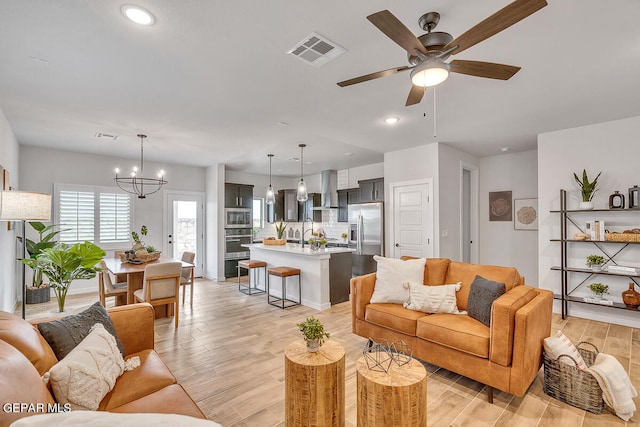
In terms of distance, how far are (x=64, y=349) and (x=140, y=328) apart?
53cm

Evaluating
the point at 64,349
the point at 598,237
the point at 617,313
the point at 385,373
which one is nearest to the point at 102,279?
the point at 64,349

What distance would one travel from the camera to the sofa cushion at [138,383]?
155 centimetres

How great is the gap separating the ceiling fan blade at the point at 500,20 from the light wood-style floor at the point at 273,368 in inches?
97.1

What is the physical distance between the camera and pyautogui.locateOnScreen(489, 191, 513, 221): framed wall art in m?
5.86

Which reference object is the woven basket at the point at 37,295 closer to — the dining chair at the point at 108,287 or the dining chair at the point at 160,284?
the dining chair at the point at 108,287

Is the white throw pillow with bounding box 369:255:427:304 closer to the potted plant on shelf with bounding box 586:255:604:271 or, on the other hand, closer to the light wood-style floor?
the light wood-style floor

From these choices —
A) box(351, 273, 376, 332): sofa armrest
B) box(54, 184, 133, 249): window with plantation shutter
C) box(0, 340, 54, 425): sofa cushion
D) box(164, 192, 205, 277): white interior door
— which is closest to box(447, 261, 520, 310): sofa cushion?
box(351, 273, 376, 332): sofa armrest

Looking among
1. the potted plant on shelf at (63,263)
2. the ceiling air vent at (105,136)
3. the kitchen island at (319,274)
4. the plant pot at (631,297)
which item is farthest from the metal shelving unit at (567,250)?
the ceiling air vent at (105,136)

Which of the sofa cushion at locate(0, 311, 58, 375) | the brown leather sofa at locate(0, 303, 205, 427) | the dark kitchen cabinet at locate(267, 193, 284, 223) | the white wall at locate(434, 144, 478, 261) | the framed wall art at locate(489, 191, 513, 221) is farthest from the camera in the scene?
the dark kitchen cabinet at locate(267, 193, 284, 223)

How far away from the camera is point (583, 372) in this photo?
2.24m

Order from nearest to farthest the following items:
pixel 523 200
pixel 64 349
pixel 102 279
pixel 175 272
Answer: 1. pixel 64 349
2. pixel 175 272
3. pixel 102 279
4. pixel 523 200

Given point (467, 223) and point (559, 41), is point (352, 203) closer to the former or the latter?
point (467, 223)

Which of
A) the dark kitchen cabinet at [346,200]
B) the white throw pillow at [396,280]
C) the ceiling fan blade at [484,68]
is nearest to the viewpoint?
the ceiling fan blade at [484,68]

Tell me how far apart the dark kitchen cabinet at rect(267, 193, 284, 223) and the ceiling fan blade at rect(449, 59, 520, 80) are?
7.03 m
